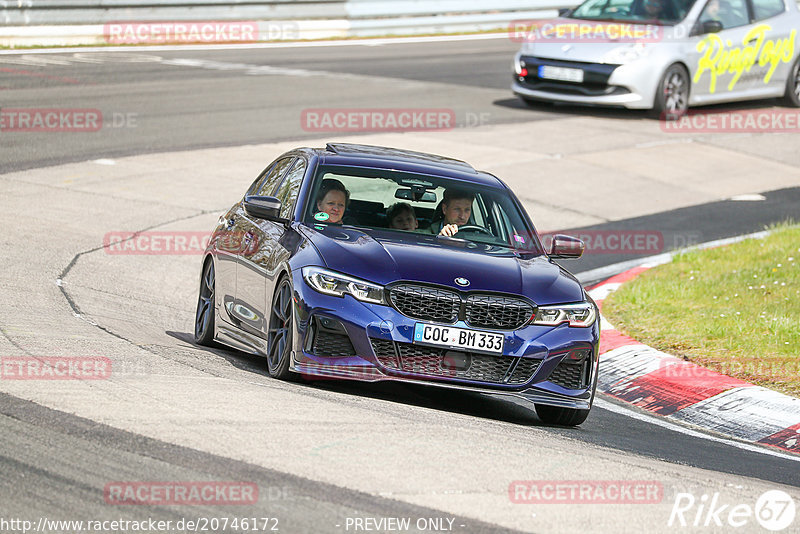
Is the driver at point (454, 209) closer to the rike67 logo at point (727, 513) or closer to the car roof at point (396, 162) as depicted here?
the car roof at point (396, 162)

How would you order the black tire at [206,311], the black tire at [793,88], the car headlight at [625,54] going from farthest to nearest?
the black tire at [793,88]
the car headlight at [625,54]
the black tire at [206,311]

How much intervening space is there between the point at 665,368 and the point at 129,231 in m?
6.01

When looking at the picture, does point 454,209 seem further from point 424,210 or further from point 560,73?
point 560,73

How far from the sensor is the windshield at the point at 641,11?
2130 cm

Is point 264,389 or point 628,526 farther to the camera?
point 264,389

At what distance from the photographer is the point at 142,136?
699 inches

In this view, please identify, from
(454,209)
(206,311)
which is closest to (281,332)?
(454,209)


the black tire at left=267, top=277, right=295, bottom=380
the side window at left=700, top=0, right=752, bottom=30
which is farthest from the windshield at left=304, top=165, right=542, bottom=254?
the side window at left=700, top=0, right=752, bottom=30

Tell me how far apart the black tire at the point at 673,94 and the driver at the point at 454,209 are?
12.7 m

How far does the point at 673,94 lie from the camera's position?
21094mm


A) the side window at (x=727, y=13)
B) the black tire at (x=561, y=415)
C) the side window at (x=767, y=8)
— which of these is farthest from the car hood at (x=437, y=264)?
the side window at (x=767, y=8)

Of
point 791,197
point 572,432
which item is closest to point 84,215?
point 572,432

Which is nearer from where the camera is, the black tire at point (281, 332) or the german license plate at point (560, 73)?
the black tire at point (281, 332)

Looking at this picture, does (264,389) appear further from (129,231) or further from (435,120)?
(435,120)
